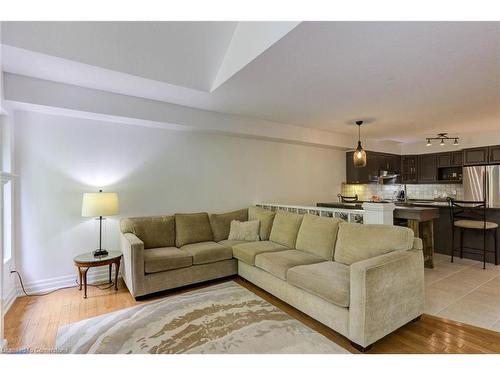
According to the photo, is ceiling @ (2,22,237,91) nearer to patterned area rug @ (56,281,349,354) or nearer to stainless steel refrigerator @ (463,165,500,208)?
patterned area rug @ (56,281,349,354)

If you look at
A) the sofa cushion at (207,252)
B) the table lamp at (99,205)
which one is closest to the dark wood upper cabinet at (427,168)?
the sofa cushion at (207,252)

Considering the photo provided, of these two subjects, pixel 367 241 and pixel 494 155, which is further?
pixel 494 155

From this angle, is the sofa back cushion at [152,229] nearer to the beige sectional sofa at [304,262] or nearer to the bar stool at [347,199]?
the beige sectional sofa at [304,262]

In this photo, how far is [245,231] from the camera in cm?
393

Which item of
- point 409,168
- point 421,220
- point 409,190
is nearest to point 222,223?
point 421,220

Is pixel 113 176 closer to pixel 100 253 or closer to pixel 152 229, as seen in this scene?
pixel 152 229

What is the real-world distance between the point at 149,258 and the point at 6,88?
7.75 feet

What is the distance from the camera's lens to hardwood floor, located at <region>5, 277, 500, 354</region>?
2.04 metres

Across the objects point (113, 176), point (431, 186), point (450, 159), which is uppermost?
point (450, 159)

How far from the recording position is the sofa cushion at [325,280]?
2.07 metres

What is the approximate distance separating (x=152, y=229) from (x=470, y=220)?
5113 mm

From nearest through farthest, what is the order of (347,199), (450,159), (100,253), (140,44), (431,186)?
(140,44) < (100,253) < (347,199) < (450,159) < (431,186)
